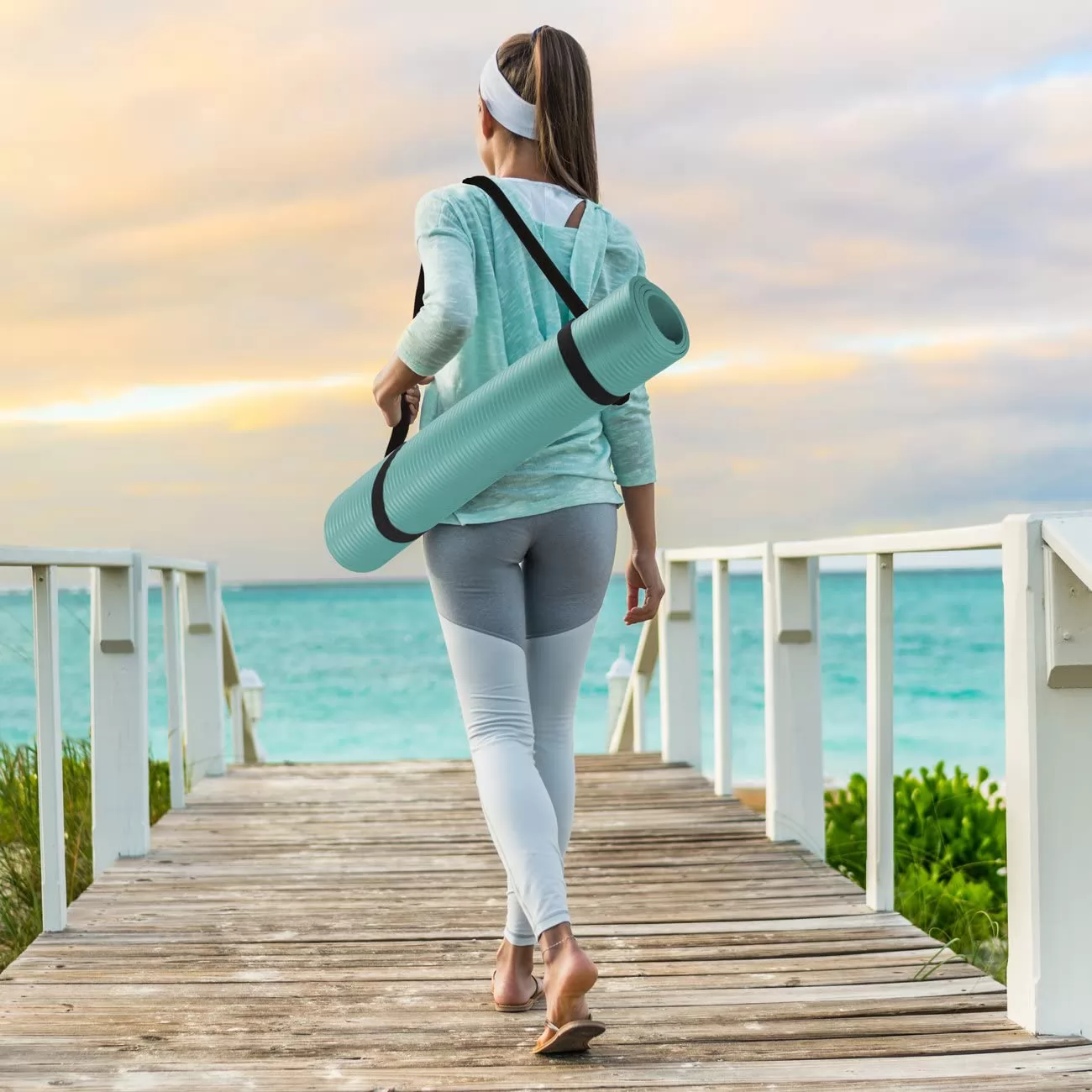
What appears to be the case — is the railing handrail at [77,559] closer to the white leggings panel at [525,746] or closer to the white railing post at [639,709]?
the white leggings panel at [525,746]

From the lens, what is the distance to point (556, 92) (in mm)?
1817

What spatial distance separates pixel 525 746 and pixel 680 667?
9.53ft

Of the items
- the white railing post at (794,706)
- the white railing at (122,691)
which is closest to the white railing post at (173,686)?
the white railing at (122,691)

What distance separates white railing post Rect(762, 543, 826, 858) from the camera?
3359 millimetres

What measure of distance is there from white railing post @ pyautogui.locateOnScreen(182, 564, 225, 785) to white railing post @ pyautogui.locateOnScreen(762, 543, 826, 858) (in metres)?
2.48

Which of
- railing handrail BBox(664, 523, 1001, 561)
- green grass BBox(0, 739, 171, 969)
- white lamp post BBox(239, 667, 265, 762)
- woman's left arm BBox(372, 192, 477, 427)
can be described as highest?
woman's left arm BBox(372, 192, 477, 427)

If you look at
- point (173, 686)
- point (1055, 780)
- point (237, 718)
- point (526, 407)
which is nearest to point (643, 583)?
point (526, 407)

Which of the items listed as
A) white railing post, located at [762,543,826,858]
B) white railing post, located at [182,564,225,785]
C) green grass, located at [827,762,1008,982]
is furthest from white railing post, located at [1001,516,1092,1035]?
white railing post, located at [182,564,225,785]

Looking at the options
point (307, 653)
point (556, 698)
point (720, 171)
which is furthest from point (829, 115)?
point (307, 653)

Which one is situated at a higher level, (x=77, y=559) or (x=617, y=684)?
(x=77, y=559)

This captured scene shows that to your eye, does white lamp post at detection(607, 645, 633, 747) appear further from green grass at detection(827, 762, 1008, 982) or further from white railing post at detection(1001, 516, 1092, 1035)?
white railing post at detection(1001, 516, 1092, 1035)

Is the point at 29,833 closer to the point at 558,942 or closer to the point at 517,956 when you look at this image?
the point at 517,956

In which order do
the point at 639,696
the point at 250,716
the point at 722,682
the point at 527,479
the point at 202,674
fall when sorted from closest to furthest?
the point at 527,479
the point at 722,682
the point at 202,674
the point at 639,696
the point at 250,716

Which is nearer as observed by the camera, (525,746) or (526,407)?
(526,407)
